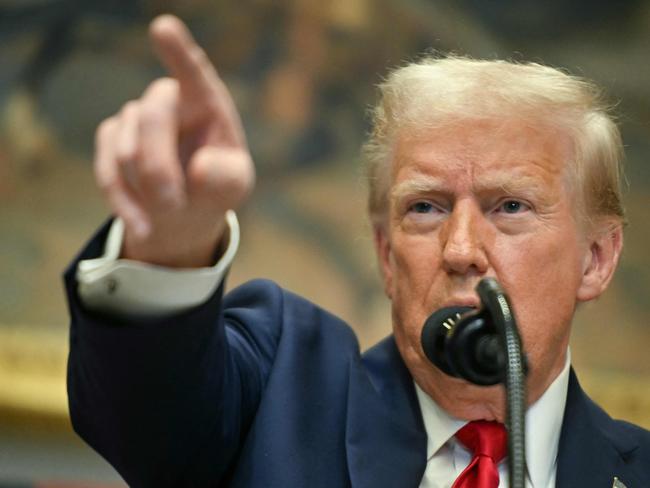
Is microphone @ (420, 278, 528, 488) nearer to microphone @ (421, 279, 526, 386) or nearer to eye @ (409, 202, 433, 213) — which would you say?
microphone @ (421, 279, 526, 386)

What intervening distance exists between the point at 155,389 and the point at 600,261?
1.25 metres

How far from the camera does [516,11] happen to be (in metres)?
6.02

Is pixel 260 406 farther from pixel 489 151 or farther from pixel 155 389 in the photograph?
pixel 489 151

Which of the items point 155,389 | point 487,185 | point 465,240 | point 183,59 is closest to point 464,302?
point 465,240

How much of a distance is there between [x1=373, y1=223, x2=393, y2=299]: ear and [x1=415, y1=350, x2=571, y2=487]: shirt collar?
0.26m

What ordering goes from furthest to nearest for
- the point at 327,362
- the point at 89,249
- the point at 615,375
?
the point at 615,375, the point at 327,362, the point at 89,249

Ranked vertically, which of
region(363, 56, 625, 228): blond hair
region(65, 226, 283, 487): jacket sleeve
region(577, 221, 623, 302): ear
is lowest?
region(65, 226, 283, 487): jacket sleeve

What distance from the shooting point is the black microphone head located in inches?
76.9

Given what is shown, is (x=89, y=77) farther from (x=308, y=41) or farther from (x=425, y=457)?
(x=425, y=457)

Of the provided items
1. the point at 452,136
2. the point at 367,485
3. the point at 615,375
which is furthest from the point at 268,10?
the point at 367,485

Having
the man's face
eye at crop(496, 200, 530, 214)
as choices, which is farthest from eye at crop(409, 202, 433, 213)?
eye at crop(496, 200, 530, 214)

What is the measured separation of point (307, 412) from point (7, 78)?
13.9 feet

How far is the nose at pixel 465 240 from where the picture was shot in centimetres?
237

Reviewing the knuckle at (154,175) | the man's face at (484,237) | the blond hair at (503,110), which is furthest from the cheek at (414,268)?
the knuckle at (154,175)
